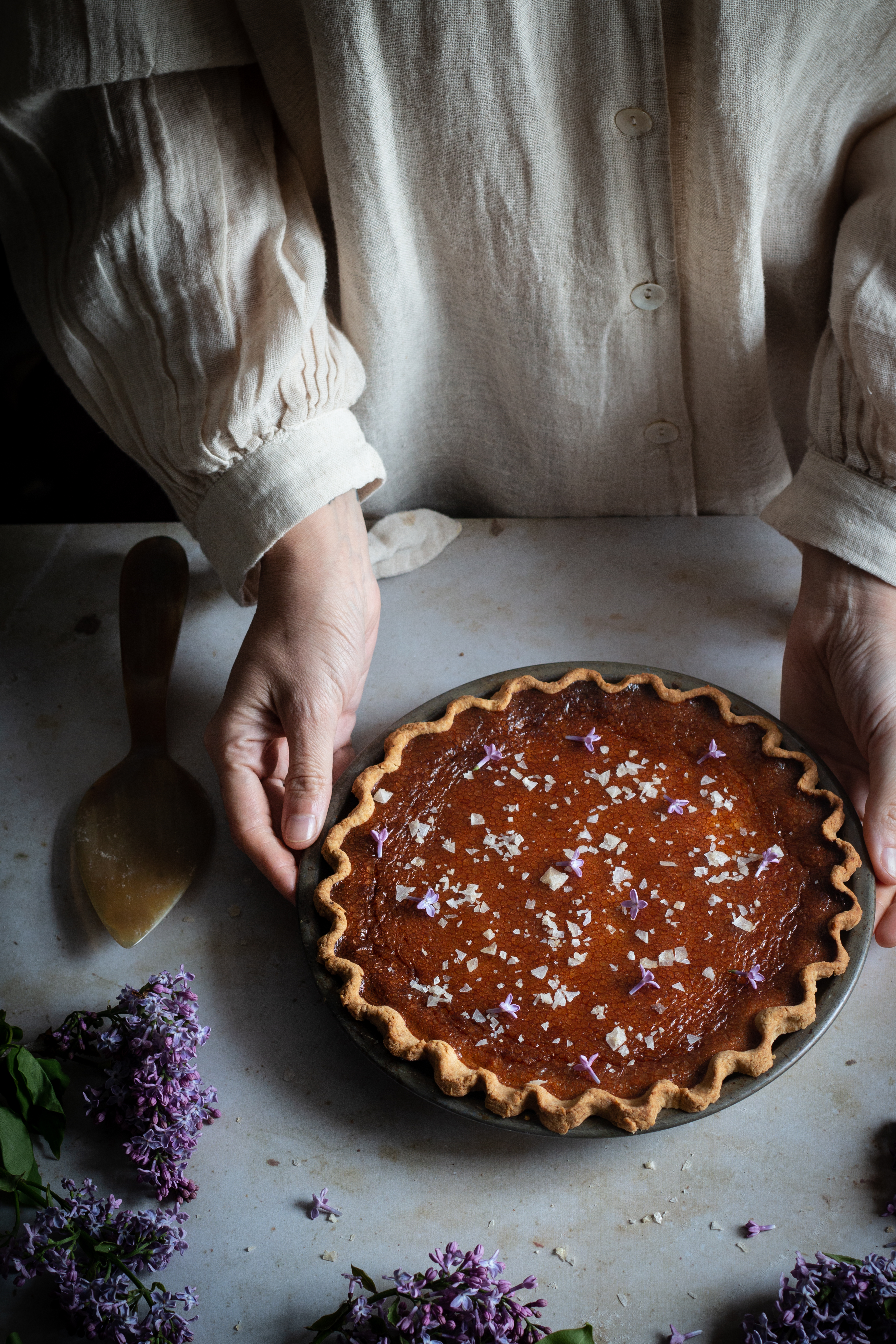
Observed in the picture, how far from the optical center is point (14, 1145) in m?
1.17

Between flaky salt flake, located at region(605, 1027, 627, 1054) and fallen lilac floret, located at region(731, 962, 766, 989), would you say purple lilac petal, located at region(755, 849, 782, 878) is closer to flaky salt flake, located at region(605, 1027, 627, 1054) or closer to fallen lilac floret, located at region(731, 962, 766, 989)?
fallen lilac floret, located at region(731, 962, 766, 989)

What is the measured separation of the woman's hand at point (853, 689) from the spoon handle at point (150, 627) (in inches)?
40.4

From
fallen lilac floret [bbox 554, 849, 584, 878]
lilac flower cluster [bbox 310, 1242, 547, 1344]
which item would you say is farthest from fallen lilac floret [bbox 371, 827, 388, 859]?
lilac flower cluster [bbox 310, 1242, 547, 1344]

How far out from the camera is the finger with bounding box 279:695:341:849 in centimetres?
138

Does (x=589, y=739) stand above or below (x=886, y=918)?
above

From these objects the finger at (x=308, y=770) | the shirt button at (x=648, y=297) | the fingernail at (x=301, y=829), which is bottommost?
the fingernail at (x=301, y=829)

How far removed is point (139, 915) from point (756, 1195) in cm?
89

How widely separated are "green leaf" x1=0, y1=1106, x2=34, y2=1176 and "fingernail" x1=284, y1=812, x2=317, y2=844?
47 centimetres

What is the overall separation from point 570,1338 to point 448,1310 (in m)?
0.13

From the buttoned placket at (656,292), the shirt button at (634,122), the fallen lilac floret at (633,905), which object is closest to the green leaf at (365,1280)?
the fallen lilac floret at (633,905)

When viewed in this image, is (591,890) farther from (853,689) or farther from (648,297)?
(648,297)

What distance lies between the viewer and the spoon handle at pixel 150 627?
1623 mm

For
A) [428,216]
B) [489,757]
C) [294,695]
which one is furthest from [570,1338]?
[428,216]

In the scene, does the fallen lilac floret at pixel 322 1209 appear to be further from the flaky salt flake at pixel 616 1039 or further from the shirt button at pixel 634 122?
the shirt button at pixel 634 122
